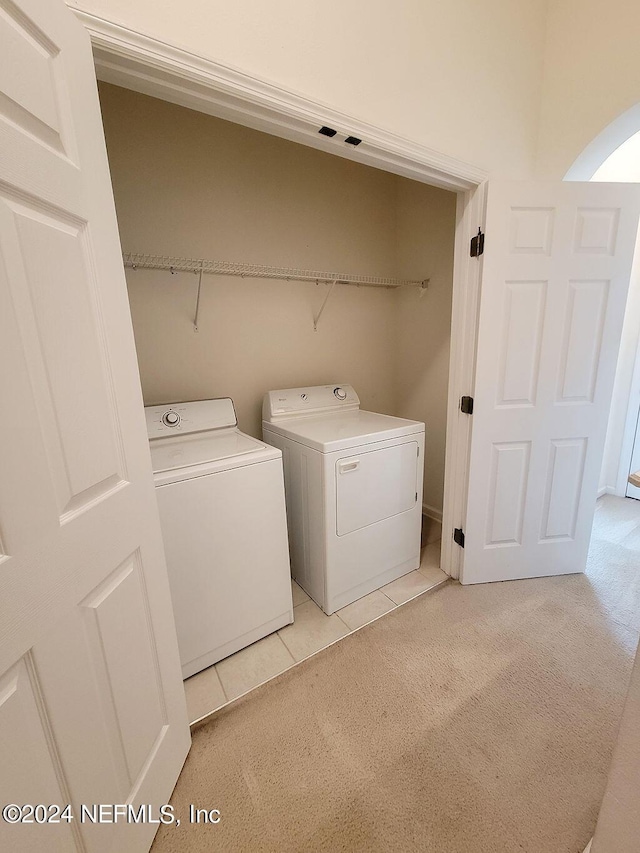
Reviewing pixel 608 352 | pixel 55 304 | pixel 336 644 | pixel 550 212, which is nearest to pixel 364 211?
pixel 550 212

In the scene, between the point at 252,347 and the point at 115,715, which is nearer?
the point at 115,715

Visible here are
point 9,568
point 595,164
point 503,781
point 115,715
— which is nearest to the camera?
point 9,568

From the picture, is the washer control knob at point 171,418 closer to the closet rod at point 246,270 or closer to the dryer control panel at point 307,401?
the dryer control panel at point 307,401

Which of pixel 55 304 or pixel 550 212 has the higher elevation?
pixel 550 212

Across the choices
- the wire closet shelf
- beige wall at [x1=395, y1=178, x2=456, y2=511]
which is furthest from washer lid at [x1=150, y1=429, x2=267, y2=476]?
beige wall at [x1=395, y1=178, x2=456, y2=511]

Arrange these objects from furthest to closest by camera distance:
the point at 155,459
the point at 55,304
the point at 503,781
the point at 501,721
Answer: the point at 155,459, the point at 501,721, the point at 503,781, the point at 55,304

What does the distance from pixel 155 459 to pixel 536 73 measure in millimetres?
2530

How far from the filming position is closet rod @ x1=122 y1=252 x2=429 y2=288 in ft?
5.58

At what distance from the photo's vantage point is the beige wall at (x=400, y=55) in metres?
0.91

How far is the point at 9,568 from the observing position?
0.55 meters

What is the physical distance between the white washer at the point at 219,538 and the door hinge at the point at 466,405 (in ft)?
3.25

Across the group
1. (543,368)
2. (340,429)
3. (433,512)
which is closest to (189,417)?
(340,429)

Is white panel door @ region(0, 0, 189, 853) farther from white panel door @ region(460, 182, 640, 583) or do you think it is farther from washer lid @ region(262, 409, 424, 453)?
white panel door @ region(460, 182, 640, 583)

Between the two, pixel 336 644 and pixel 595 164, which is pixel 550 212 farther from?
pixel 336 644
